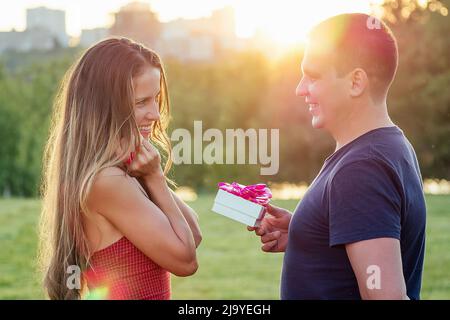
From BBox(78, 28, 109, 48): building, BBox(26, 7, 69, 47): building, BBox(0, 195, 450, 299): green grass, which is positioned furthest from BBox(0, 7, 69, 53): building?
BBox(0, 195, 450, 299): green grass

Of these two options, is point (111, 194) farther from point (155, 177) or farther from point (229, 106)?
point (229, 106)

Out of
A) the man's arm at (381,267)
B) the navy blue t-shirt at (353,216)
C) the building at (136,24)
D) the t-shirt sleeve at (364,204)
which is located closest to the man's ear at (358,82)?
the navy blue t-shirt at (353,216)

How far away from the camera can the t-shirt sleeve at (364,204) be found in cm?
176

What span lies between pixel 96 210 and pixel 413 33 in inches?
896

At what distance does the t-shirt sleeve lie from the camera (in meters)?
1.76

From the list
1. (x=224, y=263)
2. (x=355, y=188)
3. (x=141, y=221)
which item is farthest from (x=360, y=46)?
(x=224, y=263)

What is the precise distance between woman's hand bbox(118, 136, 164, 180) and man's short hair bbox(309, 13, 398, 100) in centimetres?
56

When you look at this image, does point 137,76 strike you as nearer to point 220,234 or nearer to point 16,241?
point 16,241

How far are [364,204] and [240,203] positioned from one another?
0.62m

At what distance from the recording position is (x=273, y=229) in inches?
95.6

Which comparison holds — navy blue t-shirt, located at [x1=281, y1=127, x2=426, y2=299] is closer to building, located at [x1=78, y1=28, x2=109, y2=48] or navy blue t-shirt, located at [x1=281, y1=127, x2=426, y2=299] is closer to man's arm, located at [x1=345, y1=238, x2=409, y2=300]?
man's arm, located at [x1=345, y1=238, x2=409, y2=300]

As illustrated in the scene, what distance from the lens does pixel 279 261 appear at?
28.7 feet

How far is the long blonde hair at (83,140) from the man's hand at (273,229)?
0.51m
